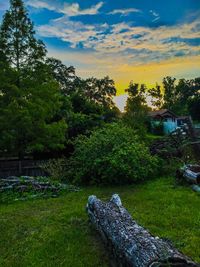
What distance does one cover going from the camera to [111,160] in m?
13.6

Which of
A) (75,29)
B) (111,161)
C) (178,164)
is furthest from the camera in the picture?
(75,29)

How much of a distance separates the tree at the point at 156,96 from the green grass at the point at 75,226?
61531 mm

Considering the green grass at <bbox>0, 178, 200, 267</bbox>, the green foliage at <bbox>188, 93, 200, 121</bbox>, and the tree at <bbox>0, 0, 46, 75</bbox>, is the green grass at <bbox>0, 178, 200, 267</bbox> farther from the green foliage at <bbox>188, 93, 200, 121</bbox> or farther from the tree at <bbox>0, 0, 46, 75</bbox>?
the green foliage at <bbox>188, 93, 200, 121</bbox>

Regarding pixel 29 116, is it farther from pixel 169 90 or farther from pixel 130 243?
pixel 169 90

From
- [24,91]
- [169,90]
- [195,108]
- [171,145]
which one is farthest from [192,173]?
[169,90]

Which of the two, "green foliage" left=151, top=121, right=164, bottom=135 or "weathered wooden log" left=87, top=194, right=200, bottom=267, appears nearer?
"weathered wooden log" left=87, top=194, right=200, bottom=267

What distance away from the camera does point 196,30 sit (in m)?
15.5

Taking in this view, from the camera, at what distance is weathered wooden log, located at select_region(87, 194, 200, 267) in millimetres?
4672

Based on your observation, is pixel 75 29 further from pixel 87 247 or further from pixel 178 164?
pixel 87 247

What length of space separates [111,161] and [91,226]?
18.5ft

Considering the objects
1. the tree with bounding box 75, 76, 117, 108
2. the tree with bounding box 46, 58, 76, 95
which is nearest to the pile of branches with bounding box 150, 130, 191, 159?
the tree with bounding box 46, 58, 76, 95

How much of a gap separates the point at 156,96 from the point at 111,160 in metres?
62.1

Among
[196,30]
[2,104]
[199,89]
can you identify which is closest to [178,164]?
[196,30]

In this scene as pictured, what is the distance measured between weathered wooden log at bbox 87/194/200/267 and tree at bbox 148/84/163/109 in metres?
65.6
